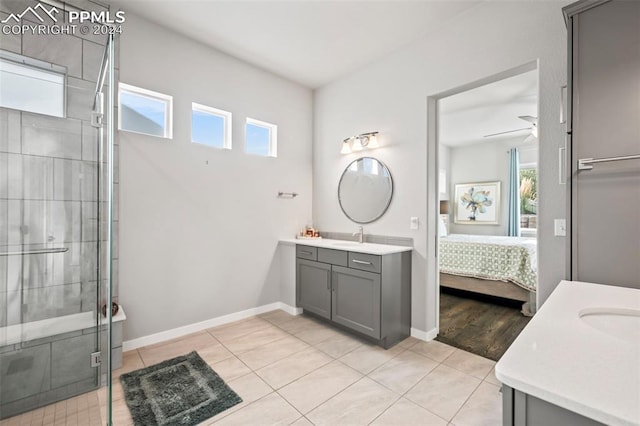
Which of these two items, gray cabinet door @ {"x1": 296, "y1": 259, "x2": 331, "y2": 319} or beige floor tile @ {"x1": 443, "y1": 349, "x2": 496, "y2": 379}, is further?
gray cabinet door @ {"x1": 296, "y1": 259, "x2": 331, "y2": 319}

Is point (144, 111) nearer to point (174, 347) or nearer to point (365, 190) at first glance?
point (174, 347)

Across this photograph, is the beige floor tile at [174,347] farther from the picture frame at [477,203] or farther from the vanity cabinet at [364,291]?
the picture frame at [477,203]

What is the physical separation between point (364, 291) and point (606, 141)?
1909mm

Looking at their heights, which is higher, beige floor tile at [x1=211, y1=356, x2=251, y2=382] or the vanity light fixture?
the vanity light fixture

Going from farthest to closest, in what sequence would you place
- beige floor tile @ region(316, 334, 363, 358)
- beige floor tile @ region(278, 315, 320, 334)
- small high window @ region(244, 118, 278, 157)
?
1. small high window @ region(244, 118, 278, 157)
2. beige floor tile @ region(278, 315, 320, 334)
3. beige floor tile @ region(316, 334, 363, 358)

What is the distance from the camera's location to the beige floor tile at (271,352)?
7.62 ft

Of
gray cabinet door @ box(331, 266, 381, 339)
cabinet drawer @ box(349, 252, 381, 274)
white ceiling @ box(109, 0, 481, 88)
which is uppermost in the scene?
white ceiling @ box(109, 0, 481, 88)

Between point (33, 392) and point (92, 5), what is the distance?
2.77 metres

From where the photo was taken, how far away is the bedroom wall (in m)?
6.03

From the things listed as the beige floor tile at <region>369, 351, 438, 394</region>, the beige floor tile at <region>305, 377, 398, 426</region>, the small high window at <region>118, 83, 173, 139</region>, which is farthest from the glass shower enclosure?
the beige floor tile at <region>369, 351, 438, 394</region>

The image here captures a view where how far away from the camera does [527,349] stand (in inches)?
28.1

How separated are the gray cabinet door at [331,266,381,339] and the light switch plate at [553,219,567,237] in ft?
4.34

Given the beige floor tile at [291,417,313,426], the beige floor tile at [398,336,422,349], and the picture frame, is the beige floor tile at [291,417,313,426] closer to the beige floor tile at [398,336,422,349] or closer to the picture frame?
the beige floor tile at [398,336,422,349]

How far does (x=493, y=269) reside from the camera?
3.72m
